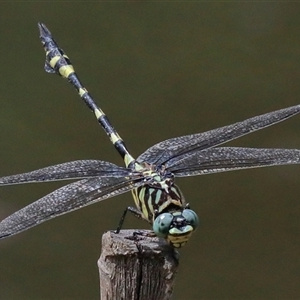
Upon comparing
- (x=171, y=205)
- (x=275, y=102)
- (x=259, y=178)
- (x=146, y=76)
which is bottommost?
(x=171, y=205)

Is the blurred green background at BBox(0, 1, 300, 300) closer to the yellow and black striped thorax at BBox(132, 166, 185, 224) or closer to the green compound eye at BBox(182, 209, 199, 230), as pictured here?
the yellow and black striped thorax at BBox(132, 166, 185, 224)

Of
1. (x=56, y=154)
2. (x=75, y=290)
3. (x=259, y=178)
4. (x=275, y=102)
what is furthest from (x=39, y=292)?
(x=275, y=102)

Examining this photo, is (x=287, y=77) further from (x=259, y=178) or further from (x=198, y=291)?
(x=198, y=291)

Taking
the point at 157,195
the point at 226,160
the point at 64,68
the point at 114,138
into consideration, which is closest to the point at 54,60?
the point at 64,68

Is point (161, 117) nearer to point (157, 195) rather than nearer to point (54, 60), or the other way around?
point (54, 60)

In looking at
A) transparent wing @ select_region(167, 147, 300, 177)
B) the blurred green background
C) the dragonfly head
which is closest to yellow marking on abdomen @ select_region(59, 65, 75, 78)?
transparent wing @ select_region(167, 147, 300, 177)

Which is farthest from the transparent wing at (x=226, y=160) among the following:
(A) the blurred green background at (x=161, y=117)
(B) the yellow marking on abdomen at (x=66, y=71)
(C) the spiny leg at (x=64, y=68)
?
(A) the blurred green background at (x=161, y=117)
